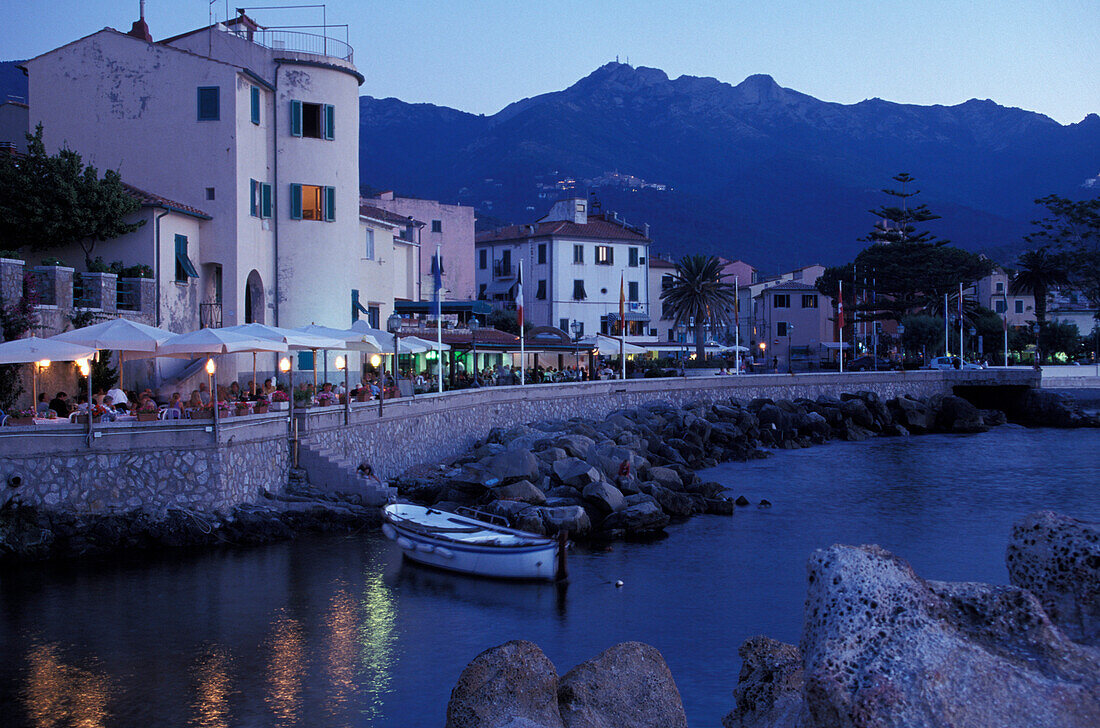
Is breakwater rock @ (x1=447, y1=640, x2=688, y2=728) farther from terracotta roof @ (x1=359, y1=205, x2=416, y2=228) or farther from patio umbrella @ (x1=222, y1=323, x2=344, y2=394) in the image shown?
terracotta roof @ (x1=359, y1=205, x2=416, y2=228)

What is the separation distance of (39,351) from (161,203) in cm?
1111

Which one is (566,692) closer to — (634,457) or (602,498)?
(602,498)

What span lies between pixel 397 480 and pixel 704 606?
1277 cm

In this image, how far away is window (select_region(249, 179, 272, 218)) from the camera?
121 ft

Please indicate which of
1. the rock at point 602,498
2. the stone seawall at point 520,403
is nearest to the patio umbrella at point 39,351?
the stone seawall at point 520,403

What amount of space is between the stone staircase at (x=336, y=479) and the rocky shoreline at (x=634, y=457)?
201 cm

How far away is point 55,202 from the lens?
1200 inches

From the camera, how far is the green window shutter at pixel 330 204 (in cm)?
3956

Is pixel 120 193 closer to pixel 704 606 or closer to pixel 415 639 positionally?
pixel 415 639

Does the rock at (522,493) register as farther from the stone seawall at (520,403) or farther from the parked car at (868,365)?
the parked car at (868,365)

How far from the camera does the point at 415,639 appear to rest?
18.3m

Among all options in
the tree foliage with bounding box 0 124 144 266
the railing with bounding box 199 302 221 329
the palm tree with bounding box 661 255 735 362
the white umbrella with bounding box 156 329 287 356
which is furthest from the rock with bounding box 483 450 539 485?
the palm tree with bounding box 661 255 735 362

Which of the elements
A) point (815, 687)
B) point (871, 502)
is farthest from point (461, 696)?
point (871, 502)

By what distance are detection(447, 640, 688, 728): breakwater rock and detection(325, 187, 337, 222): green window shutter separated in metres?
32.7
